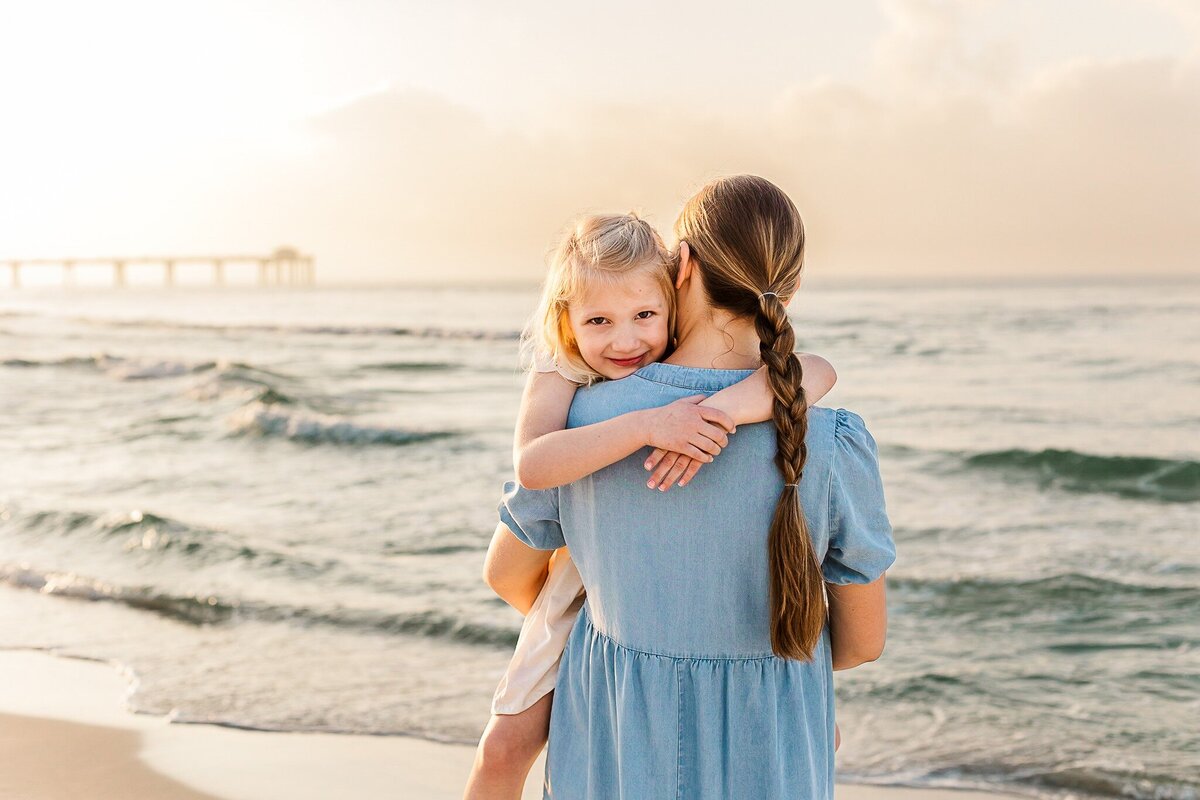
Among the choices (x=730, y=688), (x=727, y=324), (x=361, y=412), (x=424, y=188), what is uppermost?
(x=424, y=188)

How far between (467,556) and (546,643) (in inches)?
157

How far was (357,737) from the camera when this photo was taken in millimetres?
3385

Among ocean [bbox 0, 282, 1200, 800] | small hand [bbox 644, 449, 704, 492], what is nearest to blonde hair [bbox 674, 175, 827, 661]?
small hand [bbox 644, 449, 704, 492]

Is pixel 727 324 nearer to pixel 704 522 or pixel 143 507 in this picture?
pixel 704 522

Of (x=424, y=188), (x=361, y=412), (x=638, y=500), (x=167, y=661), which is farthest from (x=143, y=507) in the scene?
(x=424, y=188)

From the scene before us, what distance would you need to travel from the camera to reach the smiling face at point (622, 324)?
158cm

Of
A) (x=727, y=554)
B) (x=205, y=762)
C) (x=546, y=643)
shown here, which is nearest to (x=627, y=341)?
(x=727, y=554)

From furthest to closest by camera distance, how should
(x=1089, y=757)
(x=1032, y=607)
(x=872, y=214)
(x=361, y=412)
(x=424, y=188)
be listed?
(x=424, y=188) < (x=872, y=214) < (x=361, y=412) < (x=1032, y=607) < (x=1089, y=757)

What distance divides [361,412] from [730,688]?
1068 cm

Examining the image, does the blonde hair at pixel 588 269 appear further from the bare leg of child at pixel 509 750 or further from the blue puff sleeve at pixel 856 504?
the bare leg of child at pixel 509 750

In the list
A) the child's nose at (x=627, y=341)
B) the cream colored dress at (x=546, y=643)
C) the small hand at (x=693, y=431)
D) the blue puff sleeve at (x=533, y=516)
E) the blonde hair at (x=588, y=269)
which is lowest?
the cream colored dress at (x=546, y=643)

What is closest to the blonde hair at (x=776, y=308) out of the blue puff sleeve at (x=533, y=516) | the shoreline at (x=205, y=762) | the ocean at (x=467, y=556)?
the blue puff sleeve at (x=533, y=516)

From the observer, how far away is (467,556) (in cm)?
562

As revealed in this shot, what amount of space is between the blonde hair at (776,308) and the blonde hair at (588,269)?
13 cm
